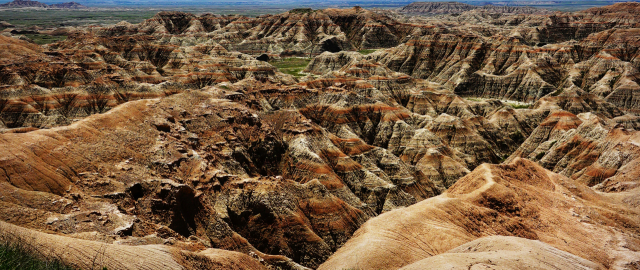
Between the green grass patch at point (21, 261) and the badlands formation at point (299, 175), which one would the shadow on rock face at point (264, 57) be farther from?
the green grass patch at point (21, 261)

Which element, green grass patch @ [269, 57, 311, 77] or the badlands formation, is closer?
the badlands formation

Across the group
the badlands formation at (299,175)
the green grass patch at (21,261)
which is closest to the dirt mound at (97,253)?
the badlands formation at (299,175)

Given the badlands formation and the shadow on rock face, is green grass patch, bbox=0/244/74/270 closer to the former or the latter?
the badlands formation

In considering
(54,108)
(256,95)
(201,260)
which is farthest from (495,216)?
(54,108)

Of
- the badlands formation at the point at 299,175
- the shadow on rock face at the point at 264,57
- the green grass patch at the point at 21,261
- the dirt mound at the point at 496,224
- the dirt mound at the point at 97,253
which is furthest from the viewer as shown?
the shadow on rock face at the point at 264,57

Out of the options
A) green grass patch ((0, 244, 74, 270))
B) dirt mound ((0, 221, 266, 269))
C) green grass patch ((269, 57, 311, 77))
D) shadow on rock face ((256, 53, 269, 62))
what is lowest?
green grass patch ((269, 57, 311, 77))

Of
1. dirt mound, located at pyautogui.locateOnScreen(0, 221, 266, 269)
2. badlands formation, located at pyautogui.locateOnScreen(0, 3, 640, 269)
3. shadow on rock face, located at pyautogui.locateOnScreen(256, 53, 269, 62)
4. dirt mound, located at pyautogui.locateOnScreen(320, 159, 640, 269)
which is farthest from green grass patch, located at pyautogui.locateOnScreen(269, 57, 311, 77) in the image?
dirt mound, located at pyautogui.locateOnScreen(0, 221, 266, 269)

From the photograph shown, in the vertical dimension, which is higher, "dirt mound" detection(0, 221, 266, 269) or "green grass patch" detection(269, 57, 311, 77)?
"dirt mound" detection(0, 221, 266, 269)
